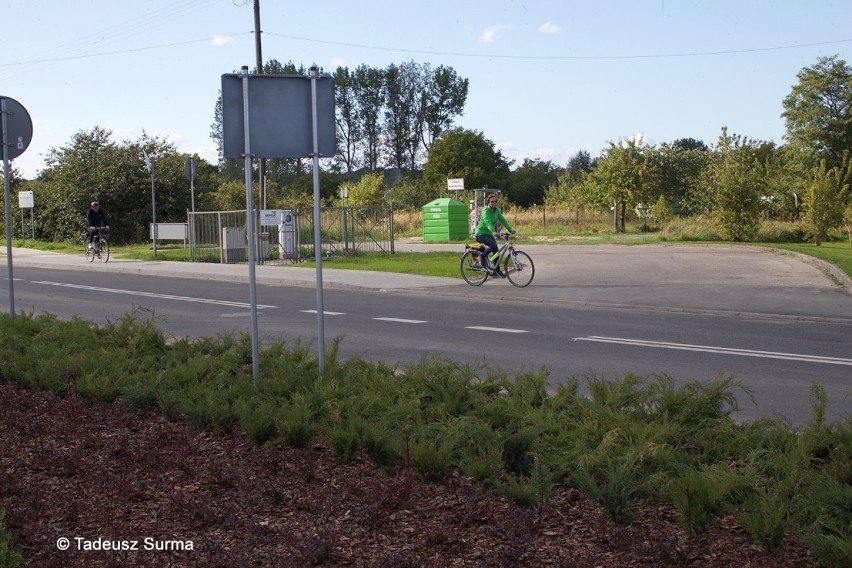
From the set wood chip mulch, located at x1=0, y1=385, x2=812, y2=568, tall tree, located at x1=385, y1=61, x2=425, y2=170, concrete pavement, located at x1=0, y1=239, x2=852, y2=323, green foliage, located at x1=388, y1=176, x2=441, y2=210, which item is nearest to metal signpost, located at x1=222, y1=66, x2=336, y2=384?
wood chip mulch, located at x1=0, y1=385, x2=812, y2=568

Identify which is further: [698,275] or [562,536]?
[698,275]

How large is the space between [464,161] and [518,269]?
210 ft

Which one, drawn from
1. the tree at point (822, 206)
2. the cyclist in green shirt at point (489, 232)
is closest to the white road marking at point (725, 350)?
the cyclist in green shirt at point (489, 232)

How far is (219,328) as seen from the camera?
13523 mm

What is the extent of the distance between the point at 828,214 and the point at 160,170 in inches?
1043

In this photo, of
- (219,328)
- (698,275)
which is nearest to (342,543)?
(219,328)

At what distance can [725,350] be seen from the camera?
10.9 m

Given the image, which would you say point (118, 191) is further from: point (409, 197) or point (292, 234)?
point (409, 197)

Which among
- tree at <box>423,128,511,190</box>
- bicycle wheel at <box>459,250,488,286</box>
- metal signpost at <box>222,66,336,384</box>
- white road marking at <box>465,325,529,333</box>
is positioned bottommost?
white road marking at <box>465,325,529,333</box>

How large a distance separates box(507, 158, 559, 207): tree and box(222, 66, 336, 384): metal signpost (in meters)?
78.2

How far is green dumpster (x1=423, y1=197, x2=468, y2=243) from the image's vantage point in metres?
41.6

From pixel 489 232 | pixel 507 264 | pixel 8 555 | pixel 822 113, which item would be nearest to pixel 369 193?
pixel 822 113

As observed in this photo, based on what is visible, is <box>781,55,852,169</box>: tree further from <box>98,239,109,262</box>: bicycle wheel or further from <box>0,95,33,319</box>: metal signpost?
<box>0,95,33,319</box>: metal signpost

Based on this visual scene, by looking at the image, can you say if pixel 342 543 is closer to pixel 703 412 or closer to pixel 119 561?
pixel 119 561
